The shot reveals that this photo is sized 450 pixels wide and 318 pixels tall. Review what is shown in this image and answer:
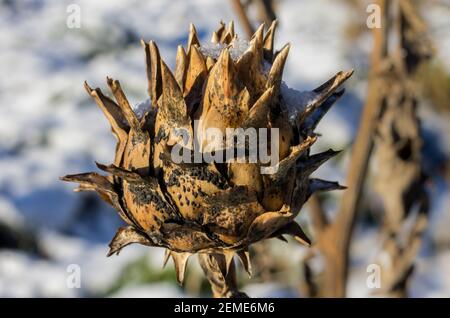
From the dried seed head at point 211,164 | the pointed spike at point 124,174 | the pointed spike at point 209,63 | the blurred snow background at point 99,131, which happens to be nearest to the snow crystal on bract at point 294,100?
the dried seed head at point 211,164

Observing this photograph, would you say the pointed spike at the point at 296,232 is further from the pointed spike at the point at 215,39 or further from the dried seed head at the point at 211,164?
the pointed spike at the point at 215,39

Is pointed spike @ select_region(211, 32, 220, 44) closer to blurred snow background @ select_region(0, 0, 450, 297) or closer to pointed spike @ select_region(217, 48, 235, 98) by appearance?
pointed spike @ select_region(217, 48, 235, 98)

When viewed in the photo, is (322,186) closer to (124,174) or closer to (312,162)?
(312,162)

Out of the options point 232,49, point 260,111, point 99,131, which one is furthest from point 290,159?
point 99,131

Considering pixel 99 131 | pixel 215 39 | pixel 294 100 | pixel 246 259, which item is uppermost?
pixel 99 131

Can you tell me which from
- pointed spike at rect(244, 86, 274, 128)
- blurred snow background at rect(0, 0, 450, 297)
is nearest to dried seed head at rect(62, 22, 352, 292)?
pointed spike at rect(244, 86, 274, 128)

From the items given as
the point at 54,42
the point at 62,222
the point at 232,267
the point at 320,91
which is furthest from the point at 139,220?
the point at 54,42

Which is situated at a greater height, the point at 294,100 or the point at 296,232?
the point at 294,100

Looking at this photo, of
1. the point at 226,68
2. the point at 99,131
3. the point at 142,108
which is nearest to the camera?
the point at 226,68
